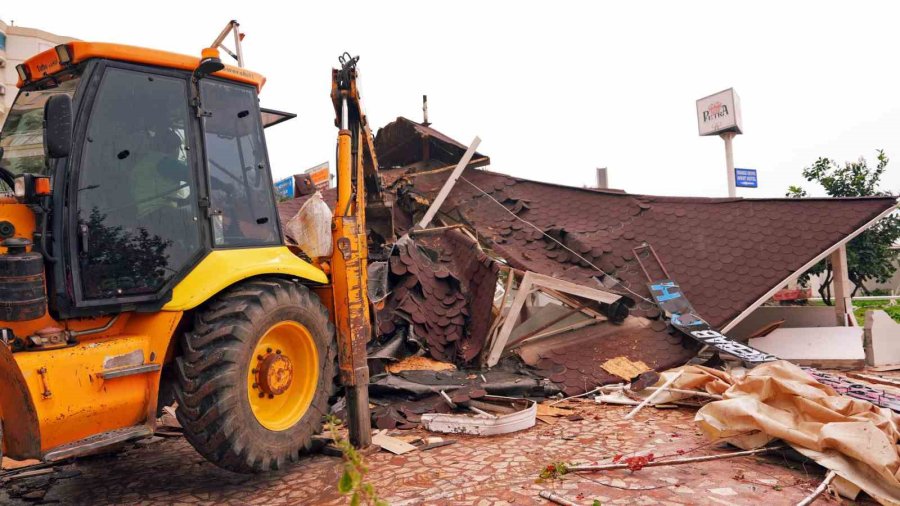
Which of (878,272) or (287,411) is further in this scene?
(878,272)

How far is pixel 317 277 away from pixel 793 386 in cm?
372

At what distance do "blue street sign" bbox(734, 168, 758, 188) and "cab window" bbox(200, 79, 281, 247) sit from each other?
39.8ft

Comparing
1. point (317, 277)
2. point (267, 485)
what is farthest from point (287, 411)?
point (317, 277)

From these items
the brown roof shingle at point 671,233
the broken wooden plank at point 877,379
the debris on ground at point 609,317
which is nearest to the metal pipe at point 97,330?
the debris on ground at point 609,317

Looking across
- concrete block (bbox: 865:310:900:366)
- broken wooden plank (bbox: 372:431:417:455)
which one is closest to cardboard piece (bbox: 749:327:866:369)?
concrete block (bbox: 865:310:900:366)

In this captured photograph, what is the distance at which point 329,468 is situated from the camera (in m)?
4.36

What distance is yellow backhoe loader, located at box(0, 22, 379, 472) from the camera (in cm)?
306

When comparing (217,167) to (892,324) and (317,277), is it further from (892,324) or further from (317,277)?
(892,324)

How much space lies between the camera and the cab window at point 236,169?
3.95 m

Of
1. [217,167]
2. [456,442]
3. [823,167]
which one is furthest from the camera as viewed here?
[823,167]

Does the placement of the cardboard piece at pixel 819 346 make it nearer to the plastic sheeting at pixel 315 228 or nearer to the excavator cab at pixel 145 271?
the plastic sheeting at pixel 315 228

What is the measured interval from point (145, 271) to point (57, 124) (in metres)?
0.98

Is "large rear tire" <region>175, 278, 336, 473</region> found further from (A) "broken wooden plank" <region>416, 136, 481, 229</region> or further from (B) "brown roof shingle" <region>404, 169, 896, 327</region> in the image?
(A) "broken wooden plank" <region>416, 136, 481, 229</region>

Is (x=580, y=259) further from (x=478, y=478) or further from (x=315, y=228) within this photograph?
(x=478, y=478)
